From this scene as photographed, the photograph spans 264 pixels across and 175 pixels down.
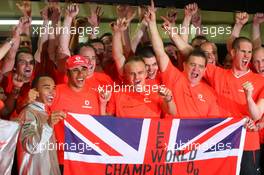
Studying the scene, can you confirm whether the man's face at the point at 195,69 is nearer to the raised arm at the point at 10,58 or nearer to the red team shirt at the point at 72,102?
the red team shirt at the point at 72,102

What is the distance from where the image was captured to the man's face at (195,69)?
10.7ft

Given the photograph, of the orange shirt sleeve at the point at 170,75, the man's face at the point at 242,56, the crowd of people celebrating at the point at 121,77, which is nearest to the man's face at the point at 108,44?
the crowd of people celebrating at the point at 121,77

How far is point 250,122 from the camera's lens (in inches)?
126

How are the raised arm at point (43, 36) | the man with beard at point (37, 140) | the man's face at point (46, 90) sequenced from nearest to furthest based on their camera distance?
the man with beard at point (37, 140) → the man's face at point (46, 90) → the raised arm at point (43, 36)

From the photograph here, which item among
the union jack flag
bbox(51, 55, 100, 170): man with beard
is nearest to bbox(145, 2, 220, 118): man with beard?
the union jack flag

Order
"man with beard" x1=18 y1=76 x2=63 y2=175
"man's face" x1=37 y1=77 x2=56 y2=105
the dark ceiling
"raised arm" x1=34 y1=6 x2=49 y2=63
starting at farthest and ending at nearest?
the dark ceiling < "raised arm" x1=34 y1=6 x2=49 y2=63 < "man's face" x1=37 y1=77 x2=56 y2=105 < "man with beard" x1=18 y1=76 x2=63 y2=175

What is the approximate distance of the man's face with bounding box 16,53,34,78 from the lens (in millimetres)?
3049

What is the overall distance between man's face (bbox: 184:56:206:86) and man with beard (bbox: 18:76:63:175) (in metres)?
0.91

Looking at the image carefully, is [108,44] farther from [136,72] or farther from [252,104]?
[252,104]

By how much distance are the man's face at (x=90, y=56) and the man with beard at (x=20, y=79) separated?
1.06 feet

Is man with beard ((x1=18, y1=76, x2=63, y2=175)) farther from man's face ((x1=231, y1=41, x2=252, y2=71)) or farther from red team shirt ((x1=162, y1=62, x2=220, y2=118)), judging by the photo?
man's face ((x1=231, y1=41, x2=252, y2=71))

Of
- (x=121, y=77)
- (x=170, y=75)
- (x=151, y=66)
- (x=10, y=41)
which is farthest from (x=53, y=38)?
(x=170, y=75)

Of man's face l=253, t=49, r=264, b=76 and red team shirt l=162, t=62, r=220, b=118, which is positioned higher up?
man's face l=253, t=49, r=264, b=76

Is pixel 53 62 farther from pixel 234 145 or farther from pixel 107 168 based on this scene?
pixel 234 145
